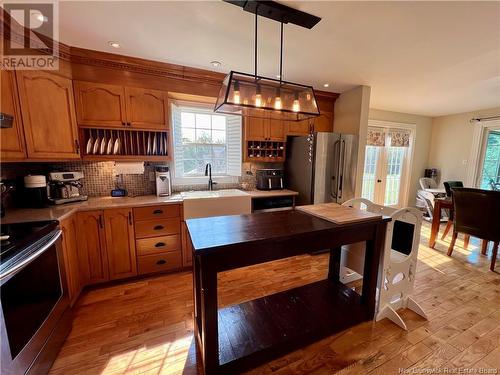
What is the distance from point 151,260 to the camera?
244cm

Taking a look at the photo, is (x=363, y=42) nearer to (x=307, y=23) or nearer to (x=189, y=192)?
(x=307, y=23)

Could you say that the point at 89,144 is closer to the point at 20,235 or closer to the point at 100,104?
the point at 100,104

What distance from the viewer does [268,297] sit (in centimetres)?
200

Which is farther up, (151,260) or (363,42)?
(363,42)

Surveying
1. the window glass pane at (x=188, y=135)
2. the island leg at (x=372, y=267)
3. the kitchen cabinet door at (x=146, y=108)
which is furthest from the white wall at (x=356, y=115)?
the kitchen cabinet door at (x=146, y=108)

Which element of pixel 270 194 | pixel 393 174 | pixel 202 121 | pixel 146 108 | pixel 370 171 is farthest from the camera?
pixel 393 174

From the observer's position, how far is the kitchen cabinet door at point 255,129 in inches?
122

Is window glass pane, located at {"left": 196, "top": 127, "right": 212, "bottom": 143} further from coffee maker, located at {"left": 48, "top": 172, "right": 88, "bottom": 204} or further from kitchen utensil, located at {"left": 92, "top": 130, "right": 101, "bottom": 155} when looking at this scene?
coffee maker, located at {"left": 48, "top": 172, "right": 88, "bottom": 204}

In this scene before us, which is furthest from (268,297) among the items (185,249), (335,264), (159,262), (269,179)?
(269,179)

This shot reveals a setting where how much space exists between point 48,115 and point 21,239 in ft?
4.51

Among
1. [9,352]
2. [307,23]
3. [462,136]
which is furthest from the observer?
[462,136]

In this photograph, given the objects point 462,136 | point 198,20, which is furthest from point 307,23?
point 462,136

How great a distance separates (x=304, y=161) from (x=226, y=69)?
5.30 ft

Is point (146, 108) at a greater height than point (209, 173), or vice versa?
point (146, 108)
